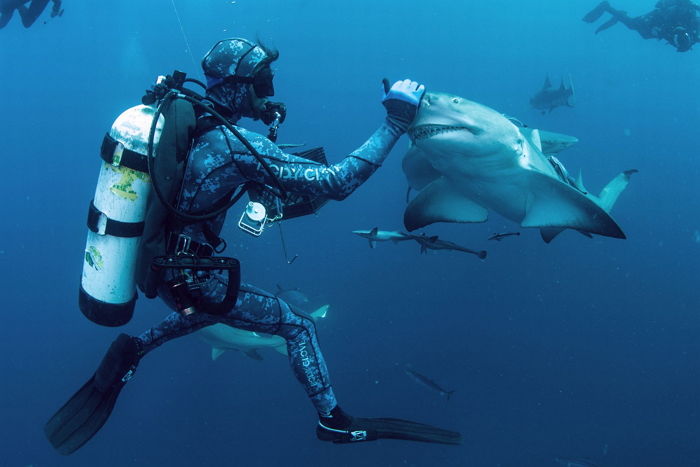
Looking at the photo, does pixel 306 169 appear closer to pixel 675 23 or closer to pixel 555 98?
pixel 555 98

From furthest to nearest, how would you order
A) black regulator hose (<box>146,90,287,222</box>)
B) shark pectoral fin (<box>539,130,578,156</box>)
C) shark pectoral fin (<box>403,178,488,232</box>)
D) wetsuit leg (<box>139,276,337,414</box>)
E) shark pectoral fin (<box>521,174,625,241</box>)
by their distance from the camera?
shark pectoral fin (<box>539,130,578,156</box>), shark pectoral fin (<box>403,178,488,232</box>), shark pectoral fin (<box>521,174,625,241</box>), wetsuit leg (<box>139,276,337,414</box>), black regulator hose (<box>146,90,287,222</box>)

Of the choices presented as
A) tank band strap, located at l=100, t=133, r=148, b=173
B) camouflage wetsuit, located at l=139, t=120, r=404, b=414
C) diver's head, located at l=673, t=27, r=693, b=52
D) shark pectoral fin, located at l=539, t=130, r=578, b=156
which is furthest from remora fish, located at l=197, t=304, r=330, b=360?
diver's head, located at l=673, t=27, r=693, b=52

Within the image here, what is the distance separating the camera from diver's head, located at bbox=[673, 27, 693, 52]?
1259cm

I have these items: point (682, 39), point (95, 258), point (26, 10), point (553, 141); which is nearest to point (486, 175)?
point (553, 141)

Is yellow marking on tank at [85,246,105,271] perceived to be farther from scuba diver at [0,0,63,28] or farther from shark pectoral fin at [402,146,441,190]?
scuba diver at [0,0,63,28]

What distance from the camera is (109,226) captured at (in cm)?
324

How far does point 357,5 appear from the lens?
2265 inches

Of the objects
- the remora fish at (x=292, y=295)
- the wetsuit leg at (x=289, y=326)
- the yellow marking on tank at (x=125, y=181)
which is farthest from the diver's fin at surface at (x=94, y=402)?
the remora fish at (x=292, y=295)

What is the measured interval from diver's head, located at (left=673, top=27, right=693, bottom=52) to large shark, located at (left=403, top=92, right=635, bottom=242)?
30.6 ft

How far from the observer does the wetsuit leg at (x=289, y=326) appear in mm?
3916

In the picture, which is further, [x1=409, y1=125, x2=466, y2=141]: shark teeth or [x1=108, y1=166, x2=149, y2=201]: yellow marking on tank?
[x1=409, y1=125, x2=466, y2=141]: shark teeth

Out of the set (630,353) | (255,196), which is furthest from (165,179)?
(630,353)

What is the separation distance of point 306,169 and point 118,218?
54.9 inches

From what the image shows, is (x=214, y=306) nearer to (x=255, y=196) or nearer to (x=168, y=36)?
(x=255, y=196)
